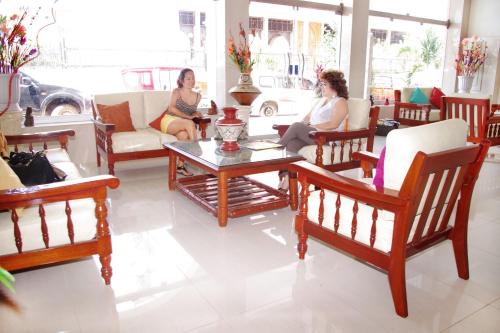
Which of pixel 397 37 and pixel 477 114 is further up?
pixel 397 37

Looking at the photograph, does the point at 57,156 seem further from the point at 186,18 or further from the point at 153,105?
the point at 186,18

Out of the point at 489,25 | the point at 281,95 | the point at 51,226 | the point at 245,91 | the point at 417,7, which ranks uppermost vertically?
the point at 417,7

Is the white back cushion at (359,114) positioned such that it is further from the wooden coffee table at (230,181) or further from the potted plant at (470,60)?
the potted plant at (470,60)

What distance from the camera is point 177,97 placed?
15.8 feet

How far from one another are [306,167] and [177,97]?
2903mm

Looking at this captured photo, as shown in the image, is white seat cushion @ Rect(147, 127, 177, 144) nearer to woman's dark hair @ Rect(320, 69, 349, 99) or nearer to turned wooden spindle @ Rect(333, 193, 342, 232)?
woman's dark hair @ Rect(320, 69, 349, 99)

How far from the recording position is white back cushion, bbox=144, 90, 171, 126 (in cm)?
491

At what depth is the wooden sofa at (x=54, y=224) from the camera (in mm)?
1959

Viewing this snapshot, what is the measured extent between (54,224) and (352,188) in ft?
5.10

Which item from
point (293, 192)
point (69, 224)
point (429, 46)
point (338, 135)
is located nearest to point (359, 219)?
point (293, 192)

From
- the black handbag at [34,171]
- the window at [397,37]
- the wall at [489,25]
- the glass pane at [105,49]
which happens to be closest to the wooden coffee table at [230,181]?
the black handbag at [34,171]

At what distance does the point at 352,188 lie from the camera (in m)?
2.00

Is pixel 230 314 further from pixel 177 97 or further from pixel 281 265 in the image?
pixel 177 97

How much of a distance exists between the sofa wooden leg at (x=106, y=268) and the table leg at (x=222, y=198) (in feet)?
3.34
